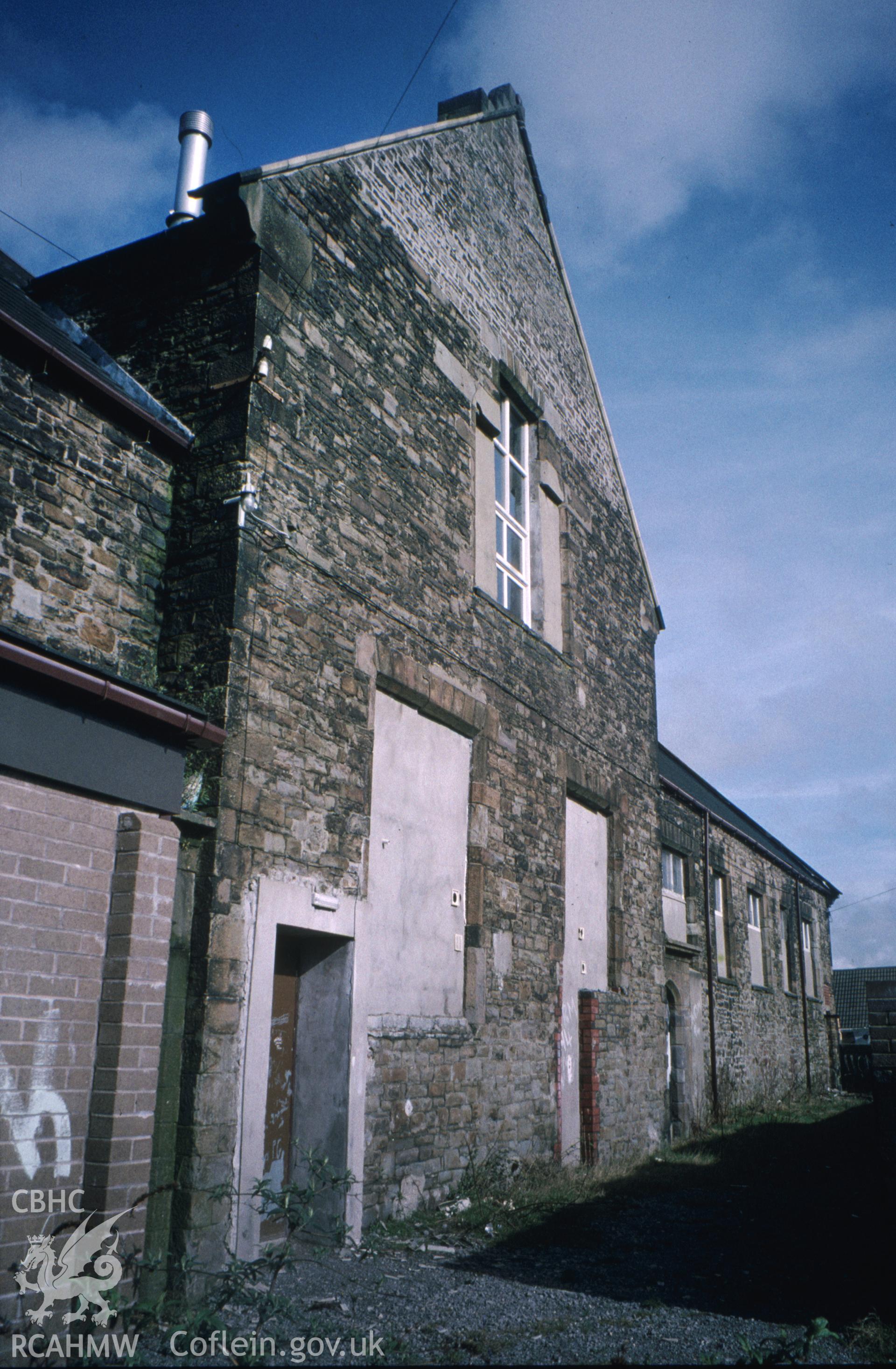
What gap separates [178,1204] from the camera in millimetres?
5219

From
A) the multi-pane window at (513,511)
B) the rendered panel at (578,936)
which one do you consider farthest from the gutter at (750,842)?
the multi-pane window at (513,511)

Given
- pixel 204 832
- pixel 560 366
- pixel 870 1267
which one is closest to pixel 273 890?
pixel 204 832

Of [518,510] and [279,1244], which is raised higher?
[518,510]

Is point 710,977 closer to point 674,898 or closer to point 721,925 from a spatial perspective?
point 674,898

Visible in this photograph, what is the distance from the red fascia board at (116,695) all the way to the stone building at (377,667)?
93 millimetres

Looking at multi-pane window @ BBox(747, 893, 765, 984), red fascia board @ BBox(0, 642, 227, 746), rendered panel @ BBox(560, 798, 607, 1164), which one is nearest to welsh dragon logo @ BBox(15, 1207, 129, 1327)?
red fascia board @ BBox(0, 642, 227, 746)

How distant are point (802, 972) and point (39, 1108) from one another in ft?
69.0

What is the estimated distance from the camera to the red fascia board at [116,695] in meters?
4.54

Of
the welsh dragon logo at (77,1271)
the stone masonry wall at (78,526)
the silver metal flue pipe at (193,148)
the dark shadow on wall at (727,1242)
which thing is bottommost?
the dark shadow on wall at (727,1242)

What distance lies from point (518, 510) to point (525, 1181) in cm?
668

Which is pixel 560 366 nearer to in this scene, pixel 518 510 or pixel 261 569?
pixel 518 510

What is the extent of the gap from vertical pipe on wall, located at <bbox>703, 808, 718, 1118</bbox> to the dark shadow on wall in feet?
13.2

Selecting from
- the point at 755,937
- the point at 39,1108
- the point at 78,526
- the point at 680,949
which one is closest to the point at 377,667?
the point at 78,526

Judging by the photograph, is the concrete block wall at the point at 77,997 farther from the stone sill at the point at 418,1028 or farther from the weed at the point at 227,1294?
the stone sill at the point at 418,1028
